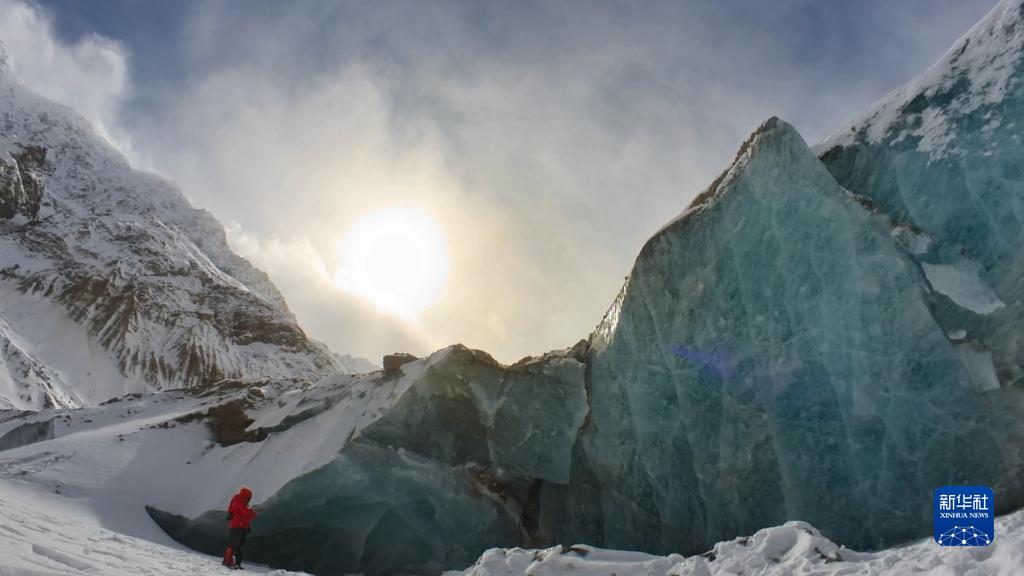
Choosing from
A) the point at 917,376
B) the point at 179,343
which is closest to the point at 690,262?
the point at 917,376

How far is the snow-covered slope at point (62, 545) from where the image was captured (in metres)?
5.89

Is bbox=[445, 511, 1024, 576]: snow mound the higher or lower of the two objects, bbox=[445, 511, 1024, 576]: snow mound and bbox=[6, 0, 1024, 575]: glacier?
the lower

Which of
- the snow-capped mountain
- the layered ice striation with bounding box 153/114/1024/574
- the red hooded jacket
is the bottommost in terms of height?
the red hooded jacket

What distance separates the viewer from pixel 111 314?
8131 cm

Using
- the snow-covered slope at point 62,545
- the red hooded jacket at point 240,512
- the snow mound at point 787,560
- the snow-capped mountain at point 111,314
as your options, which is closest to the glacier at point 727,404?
the snow mound at point 787,560

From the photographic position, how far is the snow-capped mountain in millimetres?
71500

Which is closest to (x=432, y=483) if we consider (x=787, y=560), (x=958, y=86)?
(x=787, y=560)

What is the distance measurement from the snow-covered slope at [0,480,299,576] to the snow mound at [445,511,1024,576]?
443 centimetres

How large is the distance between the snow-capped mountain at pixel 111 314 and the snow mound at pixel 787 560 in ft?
196

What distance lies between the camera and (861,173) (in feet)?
40.5

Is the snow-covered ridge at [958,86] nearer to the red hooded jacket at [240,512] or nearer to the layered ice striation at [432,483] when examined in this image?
the layered ice striation at [432,483]

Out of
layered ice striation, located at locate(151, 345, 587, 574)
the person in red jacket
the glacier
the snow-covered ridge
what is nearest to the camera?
the glacier

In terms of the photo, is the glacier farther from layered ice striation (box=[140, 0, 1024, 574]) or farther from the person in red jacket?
the person in red jacket

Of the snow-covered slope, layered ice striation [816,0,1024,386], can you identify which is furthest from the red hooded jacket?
layered ice striation [816,0,1024,386]
